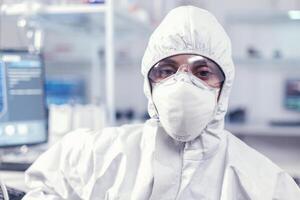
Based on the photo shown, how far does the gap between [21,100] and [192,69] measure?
83cm

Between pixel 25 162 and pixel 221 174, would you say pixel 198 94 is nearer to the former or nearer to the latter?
pixel 221 174

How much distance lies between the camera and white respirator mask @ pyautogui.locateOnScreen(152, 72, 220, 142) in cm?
96

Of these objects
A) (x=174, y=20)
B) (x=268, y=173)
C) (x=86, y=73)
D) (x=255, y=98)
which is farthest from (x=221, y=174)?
(x=86, y=73)

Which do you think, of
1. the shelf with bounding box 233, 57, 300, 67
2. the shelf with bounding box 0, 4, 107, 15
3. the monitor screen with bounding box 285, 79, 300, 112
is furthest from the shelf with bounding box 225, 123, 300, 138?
the shelf with bounding box 0, 4, 107, 15

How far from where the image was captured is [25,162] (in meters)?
1.69

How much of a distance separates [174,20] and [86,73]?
2587 millimetres

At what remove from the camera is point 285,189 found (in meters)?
1.03

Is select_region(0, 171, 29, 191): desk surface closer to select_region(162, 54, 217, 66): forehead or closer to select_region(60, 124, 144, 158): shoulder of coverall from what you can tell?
select_region(60, 124, 144, 158): shoulder of coverall

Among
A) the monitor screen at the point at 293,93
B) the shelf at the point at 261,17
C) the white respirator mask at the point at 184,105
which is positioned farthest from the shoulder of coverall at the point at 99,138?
the monitor screen at the point at 293,93

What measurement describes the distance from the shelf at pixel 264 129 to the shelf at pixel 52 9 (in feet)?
5.60

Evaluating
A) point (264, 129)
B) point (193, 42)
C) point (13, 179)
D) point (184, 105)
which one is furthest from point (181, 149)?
point (264, 129)

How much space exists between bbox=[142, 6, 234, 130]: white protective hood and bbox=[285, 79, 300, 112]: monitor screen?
2307mm

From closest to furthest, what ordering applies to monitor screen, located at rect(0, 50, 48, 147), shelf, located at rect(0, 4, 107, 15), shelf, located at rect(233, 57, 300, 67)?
1. monitor screen, located at rect(0, 50, 48, 147)
2. shelf, located at rect(0, 4, 107, 15)
3. shelf, located at rect(233, 57, 300, 67)

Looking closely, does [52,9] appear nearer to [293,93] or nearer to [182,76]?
[182,76]
